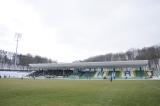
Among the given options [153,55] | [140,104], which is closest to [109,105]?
[140,104]

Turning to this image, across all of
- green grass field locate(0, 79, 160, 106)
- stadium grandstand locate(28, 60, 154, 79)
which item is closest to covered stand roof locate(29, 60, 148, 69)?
stadium grandstand locate(28, 60, 154, 79)

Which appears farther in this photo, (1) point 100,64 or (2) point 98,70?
(2) point 98,70

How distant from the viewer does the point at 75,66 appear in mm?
77875

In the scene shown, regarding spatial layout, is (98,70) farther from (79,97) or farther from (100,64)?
(79,97)

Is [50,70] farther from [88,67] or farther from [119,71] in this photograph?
[119,71]

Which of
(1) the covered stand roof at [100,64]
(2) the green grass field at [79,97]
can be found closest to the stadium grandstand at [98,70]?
(1) the covered stand roof at [100,64]

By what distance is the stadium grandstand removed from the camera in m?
68.6

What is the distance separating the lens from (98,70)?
78.3 m

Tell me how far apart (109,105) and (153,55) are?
96.7 metres

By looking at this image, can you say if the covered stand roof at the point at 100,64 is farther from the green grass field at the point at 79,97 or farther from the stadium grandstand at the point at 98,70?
the green grass field at the point at 79,97

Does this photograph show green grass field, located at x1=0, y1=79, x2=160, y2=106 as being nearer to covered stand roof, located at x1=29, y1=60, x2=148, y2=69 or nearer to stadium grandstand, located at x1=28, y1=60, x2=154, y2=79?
covered stand roof, located at x1=29, y1=60, x2=148, y2=69

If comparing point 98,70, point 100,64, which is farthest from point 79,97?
point 98,70

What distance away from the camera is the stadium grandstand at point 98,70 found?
68.6m

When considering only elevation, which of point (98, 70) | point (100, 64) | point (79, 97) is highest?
point (100, 64)
